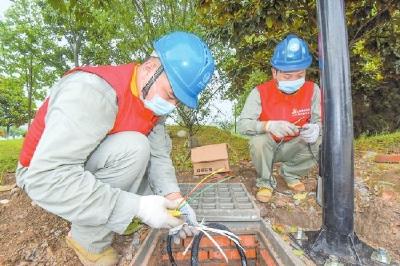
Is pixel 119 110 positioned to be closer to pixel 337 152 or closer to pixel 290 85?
pixel 337 152

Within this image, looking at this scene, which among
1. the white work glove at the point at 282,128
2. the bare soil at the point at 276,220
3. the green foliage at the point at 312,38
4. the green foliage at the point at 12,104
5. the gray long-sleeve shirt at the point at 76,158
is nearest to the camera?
the gray long-sleeve shirt at the point at 76,158

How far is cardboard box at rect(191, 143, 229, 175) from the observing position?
3664 mm

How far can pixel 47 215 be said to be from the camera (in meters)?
2.69

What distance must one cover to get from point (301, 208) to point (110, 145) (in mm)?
1756

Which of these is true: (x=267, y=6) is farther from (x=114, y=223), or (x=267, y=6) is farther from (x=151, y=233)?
(x=114, y=223)

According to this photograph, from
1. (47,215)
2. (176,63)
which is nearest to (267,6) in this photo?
(176,63)

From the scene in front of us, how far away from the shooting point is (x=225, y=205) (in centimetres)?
259

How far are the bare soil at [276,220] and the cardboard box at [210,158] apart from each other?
24 centimetres

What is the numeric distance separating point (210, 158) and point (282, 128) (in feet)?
3.18

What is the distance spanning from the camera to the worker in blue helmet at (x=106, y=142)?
154 centimetres

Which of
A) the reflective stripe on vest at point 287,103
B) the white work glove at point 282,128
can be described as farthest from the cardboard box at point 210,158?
the white work glove at point 282,128

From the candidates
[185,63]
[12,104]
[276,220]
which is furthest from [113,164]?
[12,104]

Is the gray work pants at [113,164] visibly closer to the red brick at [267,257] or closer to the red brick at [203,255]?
the red brick at [203,255]

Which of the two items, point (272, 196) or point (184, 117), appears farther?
point (184, 117)
